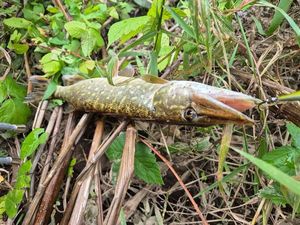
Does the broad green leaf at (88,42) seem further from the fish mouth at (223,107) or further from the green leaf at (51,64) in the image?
the fish mouth at (223,107)

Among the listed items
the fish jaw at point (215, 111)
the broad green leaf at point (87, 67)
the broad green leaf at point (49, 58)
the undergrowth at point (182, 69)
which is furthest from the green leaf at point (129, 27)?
the fish jaw at point (215, 111)

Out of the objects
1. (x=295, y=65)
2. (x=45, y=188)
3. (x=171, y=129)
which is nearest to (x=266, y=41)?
(x=295, y=65)

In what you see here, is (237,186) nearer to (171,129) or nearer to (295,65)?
(171,129)

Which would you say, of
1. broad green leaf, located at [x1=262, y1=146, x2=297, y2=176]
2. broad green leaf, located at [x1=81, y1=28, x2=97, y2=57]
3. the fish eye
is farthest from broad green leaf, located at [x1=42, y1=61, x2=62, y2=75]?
broad green leaf, located at [x1=262, y1=146, x2=297, y2=176]

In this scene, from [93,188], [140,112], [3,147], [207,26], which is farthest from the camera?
[3,147]

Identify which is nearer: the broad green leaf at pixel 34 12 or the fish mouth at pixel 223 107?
the fish mouth at pixel 223 107

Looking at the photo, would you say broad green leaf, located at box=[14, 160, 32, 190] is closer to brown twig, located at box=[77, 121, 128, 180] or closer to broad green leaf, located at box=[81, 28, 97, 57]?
brown twig, located at box=[77, 121, 128, 180]

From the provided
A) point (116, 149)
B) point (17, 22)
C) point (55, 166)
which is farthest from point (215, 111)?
point (17, 22)
